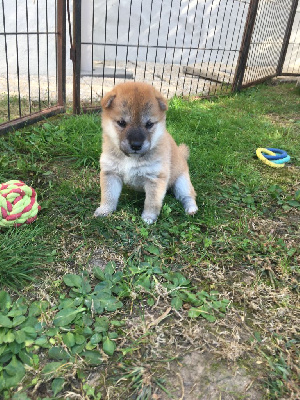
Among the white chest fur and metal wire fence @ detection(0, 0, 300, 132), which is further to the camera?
metal wire fence @ detection(0, 0, 300, 132)

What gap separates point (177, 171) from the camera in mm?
2678

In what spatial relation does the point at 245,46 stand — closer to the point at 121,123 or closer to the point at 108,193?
the point at 121,123

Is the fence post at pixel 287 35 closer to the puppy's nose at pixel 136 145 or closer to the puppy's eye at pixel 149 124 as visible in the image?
the puppy's eye at pixel 149 124

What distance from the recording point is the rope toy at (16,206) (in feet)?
6.73

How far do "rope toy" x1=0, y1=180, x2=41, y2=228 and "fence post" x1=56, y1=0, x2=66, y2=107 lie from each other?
1.97 m

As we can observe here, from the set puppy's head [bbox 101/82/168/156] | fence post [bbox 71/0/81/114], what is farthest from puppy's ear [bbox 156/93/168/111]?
fence post [bbox 71/0/81/114]

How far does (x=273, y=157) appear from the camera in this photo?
359 cm

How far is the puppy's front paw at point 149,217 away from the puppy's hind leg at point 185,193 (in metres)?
0.30

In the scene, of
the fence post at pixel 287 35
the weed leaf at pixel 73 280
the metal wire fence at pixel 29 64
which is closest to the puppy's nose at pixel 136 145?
the weed leaf at pixel 73 280

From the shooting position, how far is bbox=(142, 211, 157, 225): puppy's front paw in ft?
7.71

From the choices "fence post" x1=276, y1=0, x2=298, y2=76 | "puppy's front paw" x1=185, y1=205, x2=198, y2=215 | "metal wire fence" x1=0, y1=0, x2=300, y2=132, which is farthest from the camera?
"fence post" x1=276, y1=0, x2=298, y2=76

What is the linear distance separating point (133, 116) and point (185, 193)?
0.77 m

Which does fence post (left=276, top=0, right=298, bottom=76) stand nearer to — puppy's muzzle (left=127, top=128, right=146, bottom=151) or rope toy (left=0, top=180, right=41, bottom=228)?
puppy's muzzle (left=127, top=128, right=146, bottom=151)

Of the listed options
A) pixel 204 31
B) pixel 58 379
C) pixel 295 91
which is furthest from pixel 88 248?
pixel 204 31
